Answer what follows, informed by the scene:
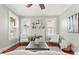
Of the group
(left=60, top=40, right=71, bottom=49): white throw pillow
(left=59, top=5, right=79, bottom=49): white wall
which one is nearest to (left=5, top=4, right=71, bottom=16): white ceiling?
(left=59, top=5, right=79, bottom=49): white wall

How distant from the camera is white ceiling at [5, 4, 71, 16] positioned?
103cm

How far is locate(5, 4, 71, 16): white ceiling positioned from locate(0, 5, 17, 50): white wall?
0.08 meters

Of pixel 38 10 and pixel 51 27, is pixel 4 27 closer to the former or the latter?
pixel 38 10

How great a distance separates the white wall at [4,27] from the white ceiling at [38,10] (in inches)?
3.2

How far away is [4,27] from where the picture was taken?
3.28ft

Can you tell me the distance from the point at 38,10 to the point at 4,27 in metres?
0.41

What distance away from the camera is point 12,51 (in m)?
1.11

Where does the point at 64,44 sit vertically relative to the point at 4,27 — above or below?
below

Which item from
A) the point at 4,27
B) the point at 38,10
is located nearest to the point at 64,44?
the point at 38,10

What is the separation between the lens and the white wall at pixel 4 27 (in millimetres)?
975
